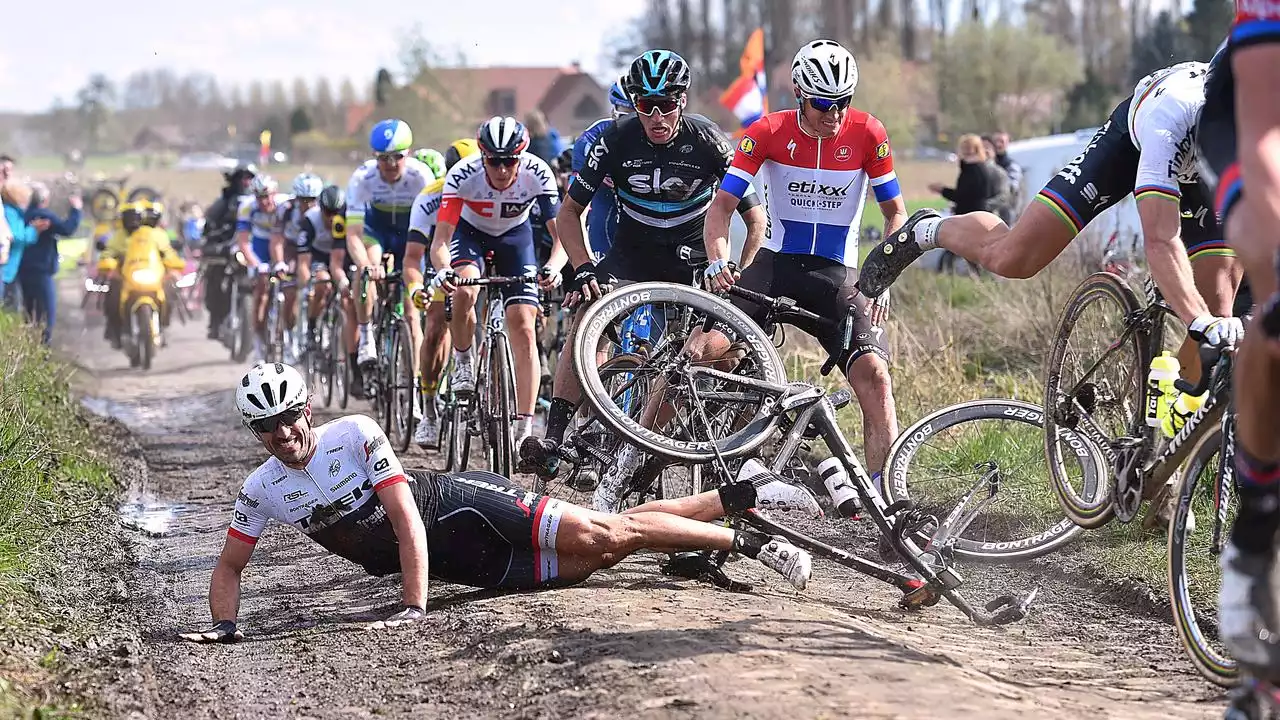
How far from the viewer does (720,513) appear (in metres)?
6.71

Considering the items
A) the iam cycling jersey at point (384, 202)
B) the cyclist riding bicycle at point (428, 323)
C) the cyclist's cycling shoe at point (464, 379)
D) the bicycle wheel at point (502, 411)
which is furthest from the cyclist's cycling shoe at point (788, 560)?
the iam cycling jersey at point (384, 202)

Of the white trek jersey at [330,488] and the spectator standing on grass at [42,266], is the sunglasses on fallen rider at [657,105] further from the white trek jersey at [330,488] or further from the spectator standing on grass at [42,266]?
the spectator standing on grass at [42,266]

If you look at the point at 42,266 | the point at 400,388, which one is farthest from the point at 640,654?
the point at 42,266

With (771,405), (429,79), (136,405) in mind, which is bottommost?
(136,405)

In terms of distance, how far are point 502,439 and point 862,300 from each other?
2.73m

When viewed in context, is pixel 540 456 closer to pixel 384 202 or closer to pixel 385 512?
pixel 385 512

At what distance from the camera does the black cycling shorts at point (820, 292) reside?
24.2ft

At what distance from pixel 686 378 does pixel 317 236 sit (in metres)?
9.07

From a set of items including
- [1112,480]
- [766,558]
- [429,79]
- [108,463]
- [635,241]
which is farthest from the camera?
[429,79]

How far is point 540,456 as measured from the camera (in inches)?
291

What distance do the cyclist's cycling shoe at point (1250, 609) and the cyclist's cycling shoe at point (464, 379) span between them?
678 cm

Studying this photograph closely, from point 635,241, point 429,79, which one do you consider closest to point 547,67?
point 429,79

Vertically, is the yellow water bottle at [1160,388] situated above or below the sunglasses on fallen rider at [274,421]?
above

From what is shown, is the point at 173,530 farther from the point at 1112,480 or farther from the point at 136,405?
the point at 136,405
